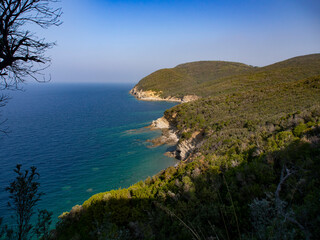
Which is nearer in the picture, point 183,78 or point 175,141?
point 175,141

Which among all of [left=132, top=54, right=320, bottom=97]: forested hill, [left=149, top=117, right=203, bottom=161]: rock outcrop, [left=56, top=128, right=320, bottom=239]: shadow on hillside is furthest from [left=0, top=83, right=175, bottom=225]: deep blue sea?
[left=132, top=54, right=320, bottom=97]: forested hill

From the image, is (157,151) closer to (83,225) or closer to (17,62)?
(83,225)

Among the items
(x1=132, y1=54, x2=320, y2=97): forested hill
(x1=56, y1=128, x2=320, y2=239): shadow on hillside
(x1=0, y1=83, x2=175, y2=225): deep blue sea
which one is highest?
(x1=132, y1=54, x2=320, y2=97): forested hill

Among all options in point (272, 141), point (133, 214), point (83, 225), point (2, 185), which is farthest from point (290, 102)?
point (2, 185)

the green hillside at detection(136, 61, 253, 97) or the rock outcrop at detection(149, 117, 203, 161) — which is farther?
the green hillside at detection(136, 61, 253, 97)

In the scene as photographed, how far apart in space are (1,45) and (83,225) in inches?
369

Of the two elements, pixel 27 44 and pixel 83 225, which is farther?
pixel 83 225

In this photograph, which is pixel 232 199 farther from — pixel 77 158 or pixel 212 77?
pixel 212 77

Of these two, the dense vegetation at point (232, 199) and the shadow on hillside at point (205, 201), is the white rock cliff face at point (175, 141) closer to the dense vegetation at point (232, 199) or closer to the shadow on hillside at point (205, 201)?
the dense vegetation at point (232, 199)

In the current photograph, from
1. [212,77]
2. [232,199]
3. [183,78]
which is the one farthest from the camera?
[212,77]

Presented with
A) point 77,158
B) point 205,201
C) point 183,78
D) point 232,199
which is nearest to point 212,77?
point 183,78

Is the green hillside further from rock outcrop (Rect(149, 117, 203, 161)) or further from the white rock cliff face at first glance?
rock outcrop (Rect(149, 117, 203, 161))

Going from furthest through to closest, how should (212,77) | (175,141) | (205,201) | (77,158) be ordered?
(212,77)
(175,141)
(77,158)
(205,201)

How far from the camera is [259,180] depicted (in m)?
6.98
